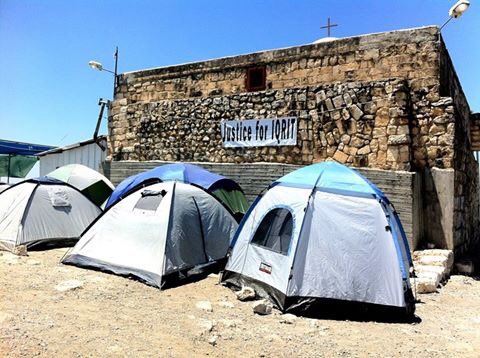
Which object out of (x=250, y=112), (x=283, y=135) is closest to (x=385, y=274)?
(x=283, y=135)

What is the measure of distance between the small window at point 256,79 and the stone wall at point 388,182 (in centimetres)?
187

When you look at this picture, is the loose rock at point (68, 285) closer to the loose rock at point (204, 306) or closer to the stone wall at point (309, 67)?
the loose rock at point (204, 306)

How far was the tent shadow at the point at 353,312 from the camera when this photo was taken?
4.21 meters

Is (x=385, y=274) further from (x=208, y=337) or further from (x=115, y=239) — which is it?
(x=115, y=239)

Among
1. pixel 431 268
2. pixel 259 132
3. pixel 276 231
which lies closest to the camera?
pixel 276 231

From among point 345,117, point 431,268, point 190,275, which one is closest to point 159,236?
point 190,275

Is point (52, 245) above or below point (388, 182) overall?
below

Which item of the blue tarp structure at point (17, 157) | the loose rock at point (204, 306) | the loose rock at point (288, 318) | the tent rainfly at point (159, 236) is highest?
the blue tarp structure at point (17, 157)

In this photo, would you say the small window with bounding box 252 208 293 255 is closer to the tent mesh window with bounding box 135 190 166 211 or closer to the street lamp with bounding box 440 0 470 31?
the tent mesh window with bounding box 135 190 166 211

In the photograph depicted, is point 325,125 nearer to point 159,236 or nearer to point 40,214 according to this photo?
point 159,236

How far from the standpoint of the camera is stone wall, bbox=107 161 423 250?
6.80 m

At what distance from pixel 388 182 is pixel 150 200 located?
169 inches

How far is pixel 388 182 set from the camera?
23.3 feet

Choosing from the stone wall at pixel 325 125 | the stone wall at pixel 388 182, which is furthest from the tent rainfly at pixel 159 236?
the stone wall at pixel 325 125
